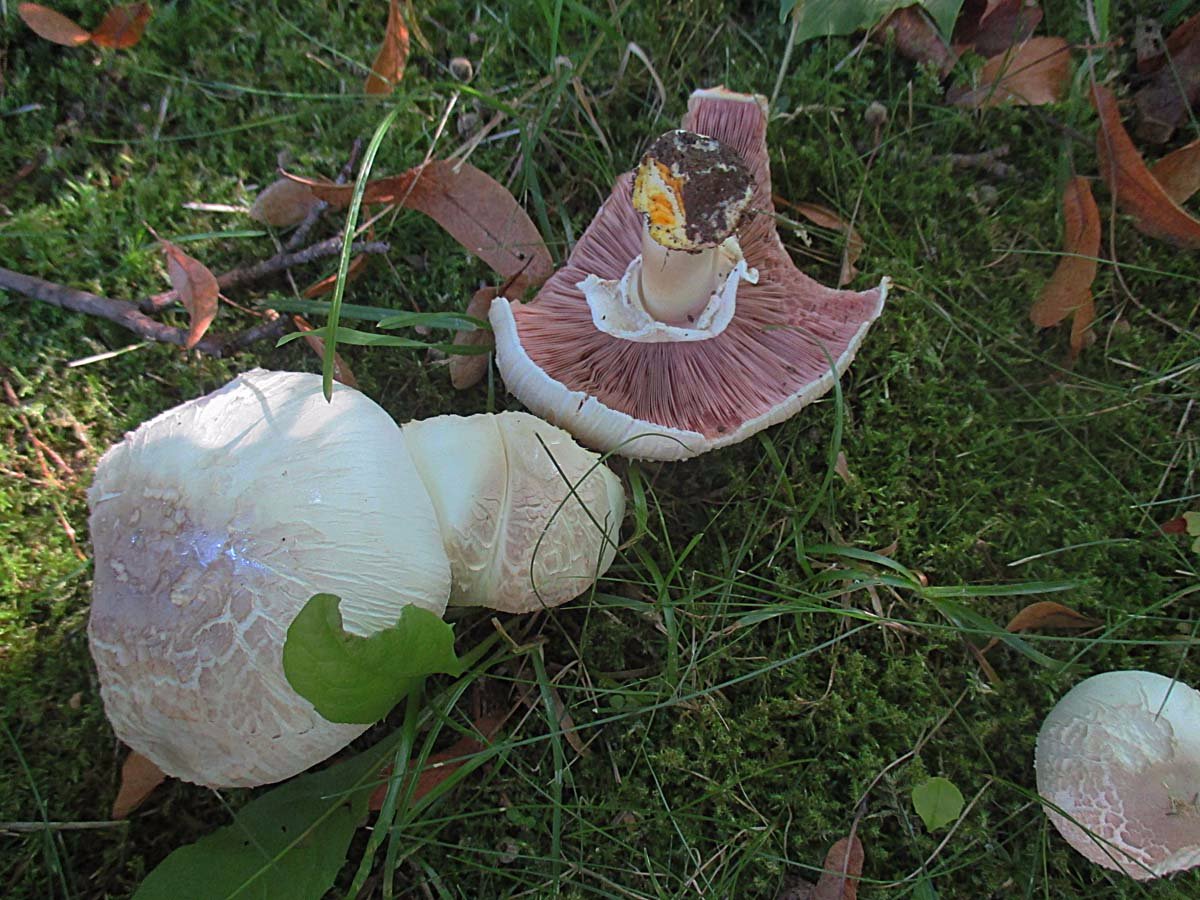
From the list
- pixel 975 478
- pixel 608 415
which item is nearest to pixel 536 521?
pixel 608 415

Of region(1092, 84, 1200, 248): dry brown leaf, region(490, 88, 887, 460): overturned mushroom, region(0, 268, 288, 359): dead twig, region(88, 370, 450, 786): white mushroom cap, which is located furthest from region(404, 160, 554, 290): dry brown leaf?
region(1092, 84, 1200, 248): dry brown leaf

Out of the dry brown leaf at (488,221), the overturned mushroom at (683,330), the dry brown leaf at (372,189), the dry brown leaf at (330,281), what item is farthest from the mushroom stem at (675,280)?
the dry brown leaf at (330,281)

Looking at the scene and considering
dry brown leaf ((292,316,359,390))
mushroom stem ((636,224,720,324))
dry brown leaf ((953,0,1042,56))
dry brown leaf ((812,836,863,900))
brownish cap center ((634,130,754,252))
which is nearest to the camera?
brownish cap center ((634,130,754,252))

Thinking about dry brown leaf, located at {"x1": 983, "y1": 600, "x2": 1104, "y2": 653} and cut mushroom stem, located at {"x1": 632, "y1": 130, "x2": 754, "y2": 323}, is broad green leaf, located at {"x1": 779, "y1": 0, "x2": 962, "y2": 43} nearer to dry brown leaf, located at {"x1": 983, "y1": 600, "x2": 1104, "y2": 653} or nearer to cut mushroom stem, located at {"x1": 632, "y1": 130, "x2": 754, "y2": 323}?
cut mushroom stem, located at {"x1": 632, "y1": 130, "x2": 754, "y2": 323}

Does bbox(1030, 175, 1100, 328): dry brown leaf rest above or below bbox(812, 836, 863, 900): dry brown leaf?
above

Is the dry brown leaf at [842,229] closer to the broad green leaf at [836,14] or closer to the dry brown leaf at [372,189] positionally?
the broad green leaf at [836,14]

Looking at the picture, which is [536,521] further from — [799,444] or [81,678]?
[81,678]

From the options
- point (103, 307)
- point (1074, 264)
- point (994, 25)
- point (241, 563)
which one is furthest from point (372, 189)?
point (1074, 264)

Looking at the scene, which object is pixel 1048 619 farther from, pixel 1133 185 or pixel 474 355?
pixel 474 355
